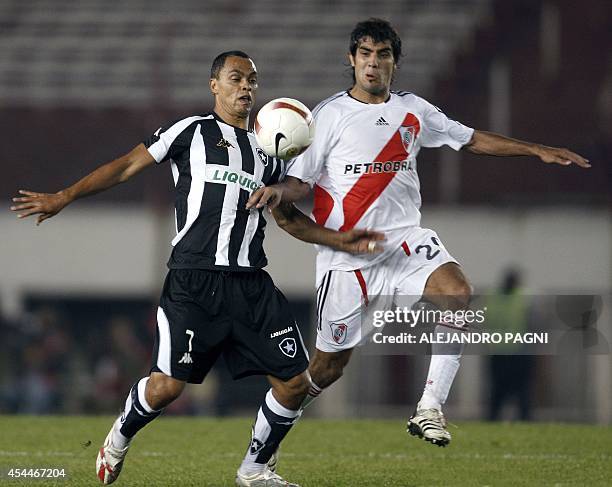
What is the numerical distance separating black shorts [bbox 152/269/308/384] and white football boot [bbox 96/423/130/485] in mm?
566

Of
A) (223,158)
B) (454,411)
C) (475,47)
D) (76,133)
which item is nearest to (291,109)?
(223,158)

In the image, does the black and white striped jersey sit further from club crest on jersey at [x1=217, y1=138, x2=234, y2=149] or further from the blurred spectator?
the blurred spectator

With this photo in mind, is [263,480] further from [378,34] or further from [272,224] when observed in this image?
[272,224]

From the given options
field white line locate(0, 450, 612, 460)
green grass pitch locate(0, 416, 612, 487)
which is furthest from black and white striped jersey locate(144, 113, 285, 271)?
field white line locate(0, 450, 612, 460)

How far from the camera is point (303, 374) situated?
7293mm

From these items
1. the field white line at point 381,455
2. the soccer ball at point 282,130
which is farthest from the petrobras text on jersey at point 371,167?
the field white line at point 381,455

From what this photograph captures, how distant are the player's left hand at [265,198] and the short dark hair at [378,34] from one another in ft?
5.11

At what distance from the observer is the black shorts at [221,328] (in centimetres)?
712

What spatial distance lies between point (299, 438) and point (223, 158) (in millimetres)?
4060

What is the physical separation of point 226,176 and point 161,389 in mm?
1221

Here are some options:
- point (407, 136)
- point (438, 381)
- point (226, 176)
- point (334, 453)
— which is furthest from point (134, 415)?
point (334, 453)

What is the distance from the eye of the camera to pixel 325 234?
8047 millimetres

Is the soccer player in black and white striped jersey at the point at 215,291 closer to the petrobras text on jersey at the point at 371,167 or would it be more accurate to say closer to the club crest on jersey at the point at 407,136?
the petrobras text on jersey at the point at 371,167

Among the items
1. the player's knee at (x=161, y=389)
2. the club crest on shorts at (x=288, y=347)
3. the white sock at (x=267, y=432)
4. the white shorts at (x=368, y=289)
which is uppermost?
the white shorts at (x=368, y=289)
